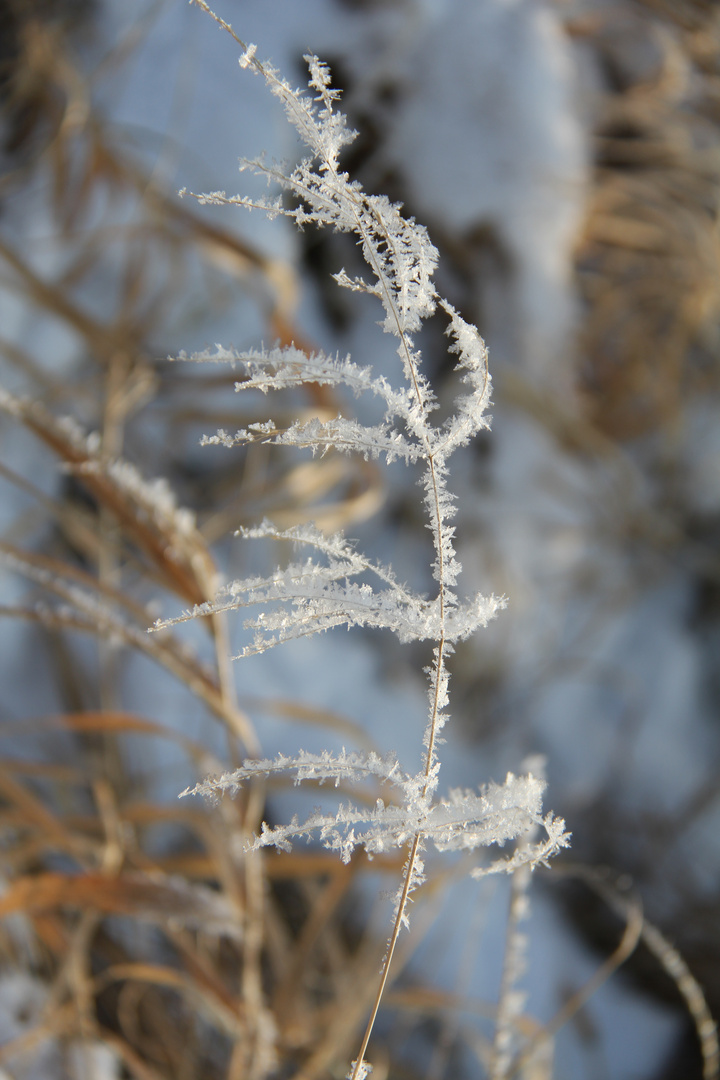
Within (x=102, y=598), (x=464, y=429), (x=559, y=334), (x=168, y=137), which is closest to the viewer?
(x=464, y=429)

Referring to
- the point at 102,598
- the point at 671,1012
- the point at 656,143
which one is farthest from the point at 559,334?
the point at 671,1012

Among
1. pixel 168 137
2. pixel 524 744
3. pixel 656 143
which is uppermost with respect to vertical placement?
pixel 656 143

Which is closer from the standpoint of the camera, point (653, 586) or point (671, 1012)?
point (671, 1012)

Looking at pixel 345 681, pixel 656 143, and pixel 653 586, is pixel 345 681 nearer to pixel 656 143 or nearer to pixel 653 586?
pixel 653 586

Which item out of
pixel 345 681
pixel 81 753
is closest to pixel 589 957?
pixel 345 681

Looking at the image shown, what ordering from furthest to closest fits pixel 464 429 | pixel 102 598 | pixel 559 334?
pixel 559 334 → pixel 102 598 → pixel 464 429

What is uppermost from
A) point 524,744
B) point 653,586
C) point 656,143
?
point 656,143

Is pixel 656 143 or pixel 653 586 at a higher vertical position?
pixel 656 143

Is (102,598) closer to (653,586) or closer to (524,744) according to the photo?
(524,744)

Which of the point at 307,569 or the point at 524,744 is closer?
the point at 307,569
